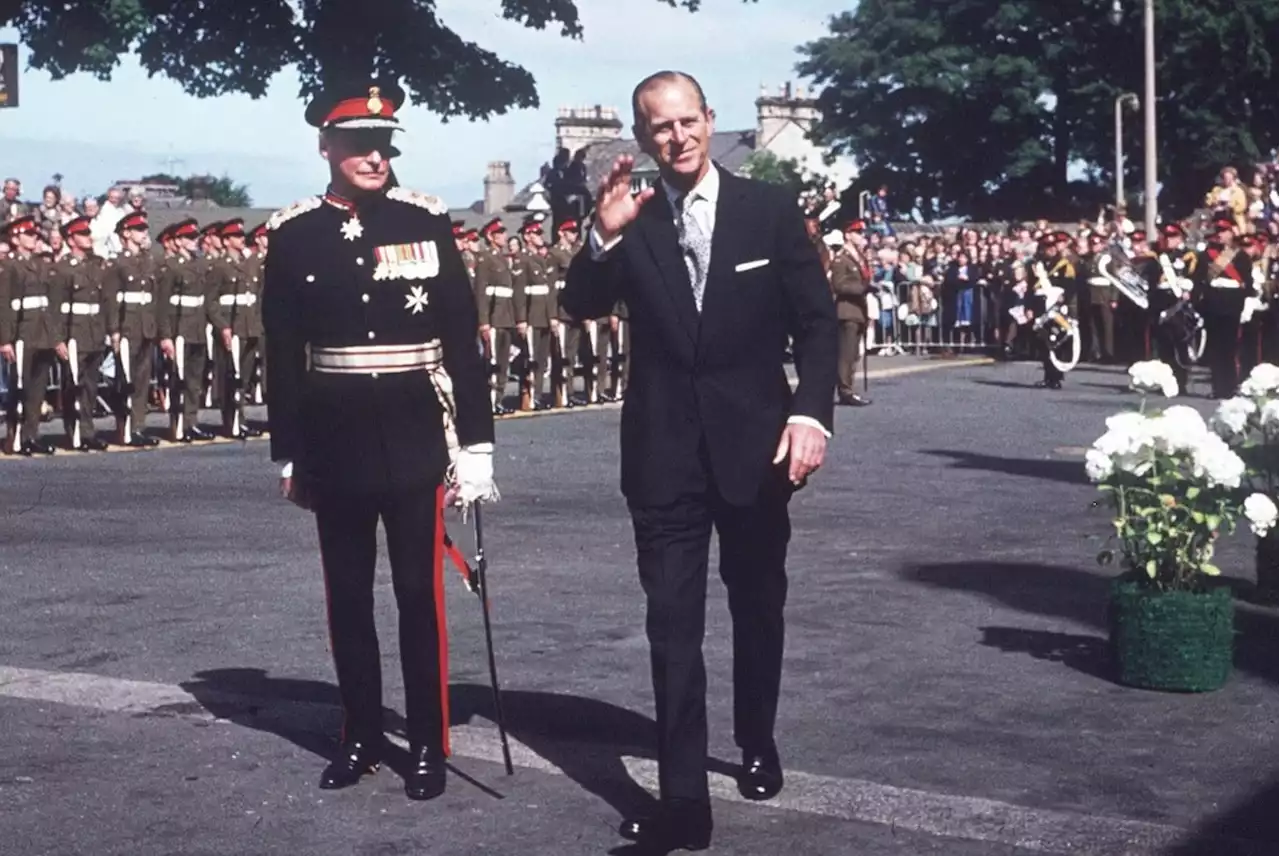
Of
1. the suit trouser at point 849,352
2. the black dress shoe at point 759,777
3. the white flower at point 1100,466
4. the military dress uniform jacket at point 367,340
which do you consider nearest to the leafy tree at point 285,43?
the suit trouser at point 849,352

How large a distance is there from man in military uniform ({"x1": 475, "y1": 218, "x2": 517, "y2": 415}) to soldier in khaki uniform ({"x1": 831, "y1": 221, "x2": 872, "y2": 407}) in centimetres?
355

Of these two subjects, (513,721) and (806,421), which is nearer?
(806,421)

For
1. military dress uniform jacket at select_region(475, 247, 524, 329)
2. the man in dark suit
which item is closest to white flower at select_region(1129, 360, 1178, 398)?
the man in dark suit

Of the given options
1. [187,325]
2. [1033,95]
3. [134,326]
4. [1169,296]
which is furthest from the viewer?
[1033,95]

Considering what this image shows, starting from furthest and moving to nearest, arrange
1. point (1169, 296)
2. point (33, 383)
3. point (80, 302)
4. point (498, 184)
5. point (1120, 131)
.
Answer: point (498, 184) → point (1120, 131) → point (1169, 296) → point (80, 302) → point (33, 383)

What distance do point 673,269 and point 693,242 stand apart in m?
0.10

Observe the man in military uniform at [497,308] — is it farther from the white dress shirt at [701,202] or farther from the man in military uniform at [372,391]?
the white dress shirt at [701,202]

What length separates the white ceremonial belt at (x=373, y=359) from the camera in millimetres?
→ 6867

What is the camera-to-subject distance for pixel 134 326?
21.2m

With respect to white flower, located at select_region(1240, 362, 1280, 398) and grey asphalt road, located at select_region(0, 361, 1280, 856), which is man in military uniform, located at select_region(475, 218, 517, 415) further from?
white flower, located at select_region(1240, 362, 1280, 398)

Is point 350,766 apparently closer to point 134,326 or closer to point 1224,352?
point 134,326

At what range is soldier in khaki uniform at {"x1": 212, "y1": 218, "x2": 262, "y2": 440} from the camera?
2194 centimetres

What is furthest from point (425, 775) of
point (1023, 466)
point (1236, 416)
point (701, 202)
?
point (1023, 466)

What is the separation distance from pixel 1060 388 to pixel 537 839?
891 inches
